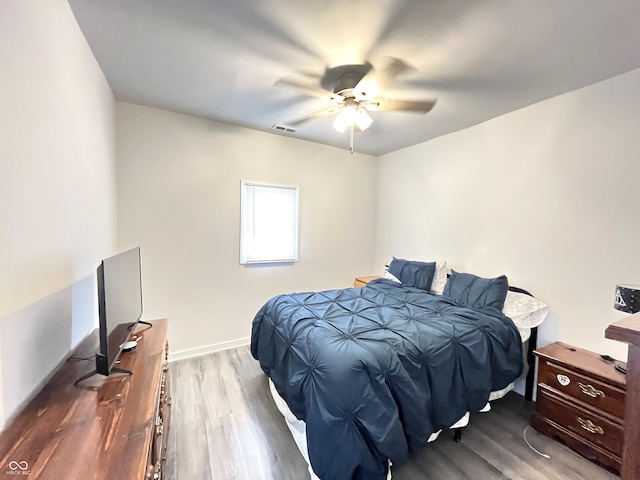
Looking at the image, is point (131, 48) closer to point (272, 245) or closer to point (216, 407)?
point (272, 245)

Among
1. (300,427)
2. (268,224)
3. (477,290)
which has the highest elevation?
(268,224)

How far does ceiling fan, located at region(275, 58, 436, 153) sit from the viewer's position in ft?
6.44

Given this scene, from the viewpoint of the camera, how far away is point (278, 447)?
1.88 m

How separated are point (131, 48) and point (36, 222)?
1.39 metres

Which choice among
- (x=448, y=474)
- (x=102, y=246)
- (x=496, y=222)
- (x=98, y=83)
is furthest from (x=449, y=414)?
(x=98, y=83)

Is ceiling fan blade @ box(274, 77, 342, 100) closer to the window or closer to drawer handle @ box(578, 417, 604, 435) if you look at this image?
the window

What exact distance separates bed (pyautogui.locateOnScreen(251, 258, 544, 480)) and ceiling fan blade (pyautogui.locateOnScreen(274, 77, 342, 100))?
187cm

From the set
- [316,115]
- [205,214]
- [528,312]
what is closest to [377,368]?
[528,312]

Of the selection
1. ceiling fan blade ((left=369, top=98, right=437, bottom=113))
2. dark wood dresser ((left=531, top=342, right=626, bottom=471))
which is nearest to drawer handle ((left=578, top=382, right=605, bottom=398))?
dark wood dresser ((left=531, top=342, right=626, bottom=471))

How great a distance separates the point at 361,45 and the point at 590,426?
9.67 ft

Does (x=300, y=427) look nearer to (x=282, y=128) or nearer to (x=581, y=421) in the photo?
(x=581, y=421)

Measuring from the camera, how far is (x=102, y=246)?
6.98 ft

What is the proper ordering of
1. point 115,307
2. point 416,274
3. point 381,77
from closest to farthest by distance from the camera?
point 115,307, point 381,77, point 416,274

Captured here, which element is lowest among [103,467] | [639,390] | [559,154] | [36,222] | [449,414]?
[449,414]
